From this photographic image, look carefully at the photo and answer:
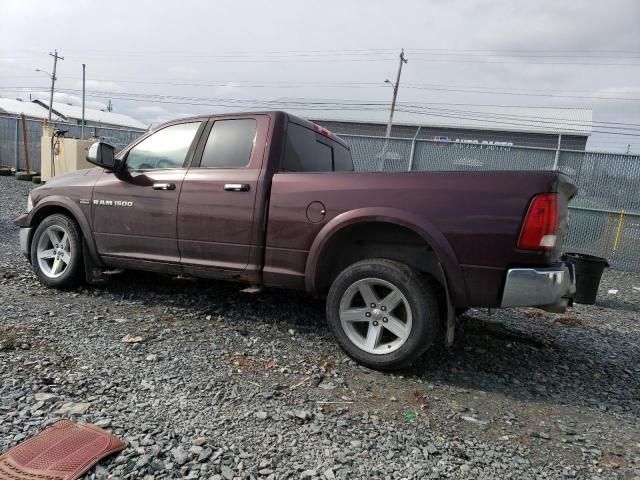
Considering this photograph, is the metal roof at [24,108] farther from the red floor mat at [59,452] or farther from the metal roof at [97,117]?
the red floor mat at [59,452]

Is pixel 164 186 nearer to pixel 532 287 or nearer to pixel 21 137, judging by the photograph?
pixel 532 287

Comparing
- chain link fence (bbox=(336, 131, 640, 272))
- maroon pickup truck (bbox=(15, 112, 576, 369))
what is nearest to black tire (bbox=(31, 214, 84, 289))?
maroon pickup truck (bbox=(15, 112, 576, 369))

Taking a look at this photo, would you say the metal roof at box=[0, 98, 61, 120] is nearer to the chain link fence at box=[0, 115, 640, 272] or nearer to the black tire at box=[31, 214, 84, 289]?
the chain link fence at box=[0, 115, 640, 272]

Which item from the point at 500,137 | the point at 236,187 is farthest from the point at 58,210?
the point at 500,137

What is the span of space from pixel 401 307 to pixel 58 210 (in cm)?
375

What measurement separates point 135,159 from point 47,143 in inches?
469

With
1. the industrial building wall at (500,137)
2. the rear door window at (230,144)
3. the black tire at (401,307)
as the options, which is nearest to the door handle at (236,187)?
the rear door window at (230,144)

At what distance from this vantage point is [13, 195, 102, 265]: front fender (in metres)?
4.60

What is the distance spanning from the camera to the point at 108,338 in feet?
11.8

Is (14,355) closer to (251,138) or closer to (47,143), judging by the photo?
(251,138)

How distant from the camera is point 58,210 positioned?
16.0 ft

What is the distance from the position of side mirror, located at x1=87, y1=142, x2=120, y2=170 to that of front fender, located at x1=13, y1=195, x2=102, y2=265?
647 mm

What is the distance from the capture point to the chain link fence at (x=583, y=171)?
8391mm

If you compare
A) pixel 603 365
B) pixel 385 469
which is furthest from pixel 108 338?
pixel 603 365
